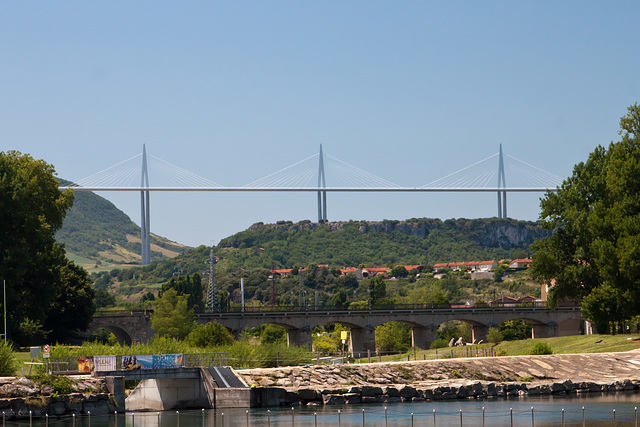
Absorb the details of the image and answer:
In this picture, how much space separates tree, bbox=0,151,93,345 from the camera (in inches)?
2331

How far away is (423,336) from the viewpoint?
112438 millimetres

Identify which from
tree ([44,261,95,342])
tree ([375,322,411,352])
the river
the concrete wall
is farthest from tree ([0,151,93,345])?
tree ([375,322,411,352])

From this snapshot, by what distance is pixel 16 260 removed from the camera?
193 feet

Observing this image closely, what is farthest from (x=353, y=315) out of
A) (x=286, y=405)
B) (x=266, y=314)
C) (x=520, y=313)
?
(x=286, y=405)

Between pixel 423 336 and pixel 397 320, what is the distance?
538cm

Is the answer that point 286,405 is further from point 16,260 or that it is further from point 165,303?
point 165,303

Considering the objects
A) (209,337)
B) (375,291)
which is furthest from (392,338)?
(209,337)

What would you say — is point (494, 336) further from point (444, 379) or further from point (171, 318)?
point (444, 379)

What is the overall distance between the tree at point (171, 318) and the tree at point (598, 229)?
40638 mm

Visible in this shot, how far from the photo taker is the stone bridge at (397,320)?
329ft

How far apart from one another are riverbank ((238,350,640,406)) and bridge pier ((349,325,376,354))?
59.9 metres

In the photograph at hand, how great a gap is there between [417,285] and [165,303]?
365ft

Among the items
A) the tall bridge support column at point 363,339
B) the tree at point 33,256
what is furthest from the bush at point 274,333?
the tree at point 33,256

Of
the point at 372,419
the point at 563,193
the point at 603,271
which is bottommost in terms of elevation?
the point at 372,419
